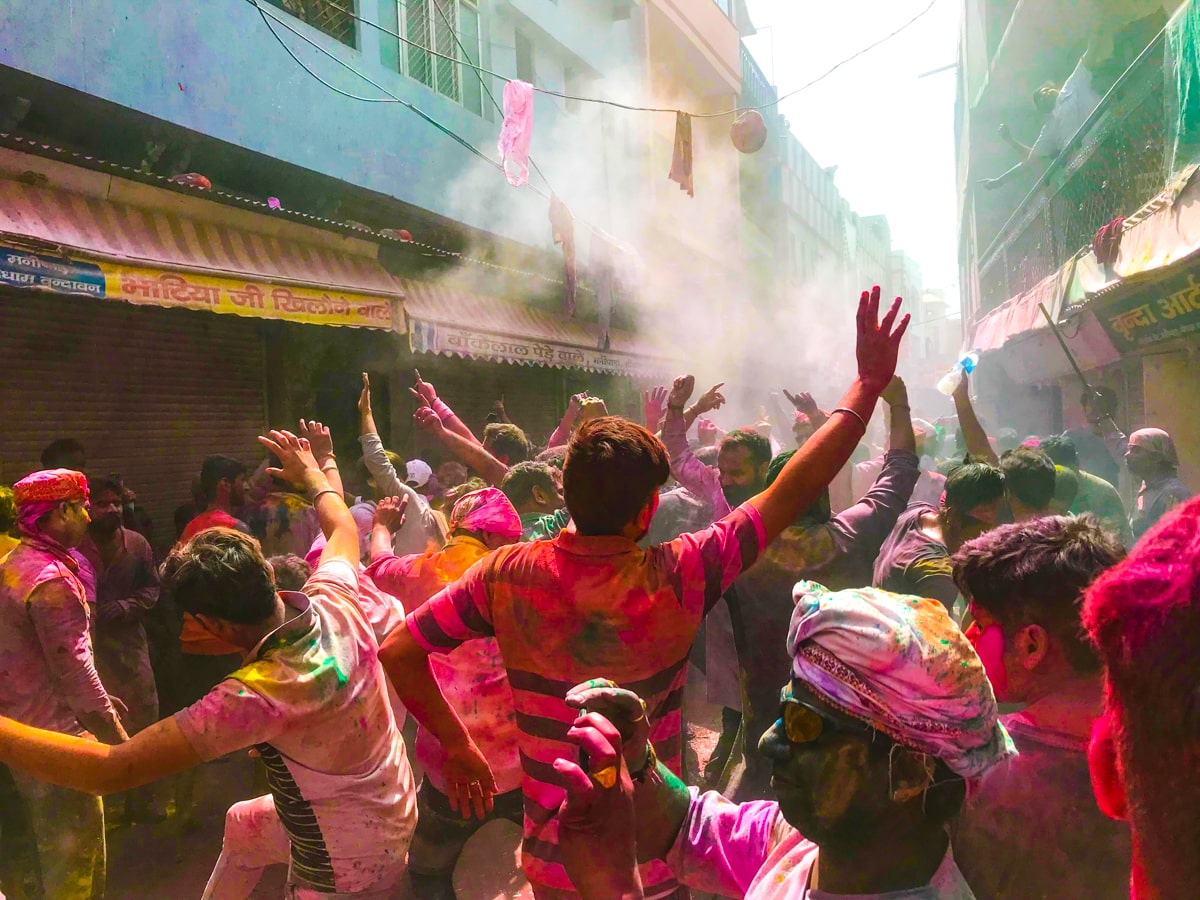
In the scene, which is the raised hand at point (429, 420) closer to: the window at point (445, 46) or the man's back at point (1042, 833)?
the man's back at point (1042, 833)

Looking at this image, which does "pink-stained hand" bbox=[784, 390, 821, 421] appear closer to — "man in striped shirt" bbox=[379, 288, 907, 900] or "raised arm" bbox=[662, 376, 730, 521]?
"raised arm" bbox=[662, 376, 730, 521]

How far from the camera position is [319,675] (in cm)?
211

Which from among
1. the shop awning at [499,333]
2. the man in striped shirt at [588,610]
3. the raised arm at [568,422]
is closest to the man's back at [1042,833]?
Result: the man in striped shirt at [588,610]

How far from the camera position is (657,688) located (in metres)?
1.83

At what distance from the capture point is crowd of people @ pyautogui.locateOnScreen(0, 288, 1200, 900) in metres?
1.22

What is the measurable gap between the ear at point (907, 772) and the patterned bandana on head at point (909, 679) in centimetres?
1

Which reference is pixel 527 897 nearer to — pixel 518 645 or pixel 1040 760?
pixel 518 645

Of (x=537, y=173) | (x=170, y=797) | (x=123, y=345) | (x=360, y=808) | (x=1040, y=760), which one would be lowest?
(x=170, y=797)

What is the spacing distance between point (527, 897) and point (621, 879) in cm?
286

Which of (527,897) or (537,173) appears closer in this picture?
(527,897)

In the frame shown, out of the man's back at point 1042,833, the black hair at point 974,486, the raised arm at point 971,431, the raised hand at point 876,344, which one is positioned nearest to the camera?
the man's back at point 1042,833

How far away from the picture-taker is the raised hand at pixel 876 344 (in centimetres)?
209

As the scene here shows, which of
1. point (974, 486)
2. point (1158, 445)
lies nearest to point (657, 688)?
point (974, 486)

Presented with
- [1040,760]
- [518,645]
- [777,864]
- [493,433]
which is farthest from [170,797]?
[1040,760]
